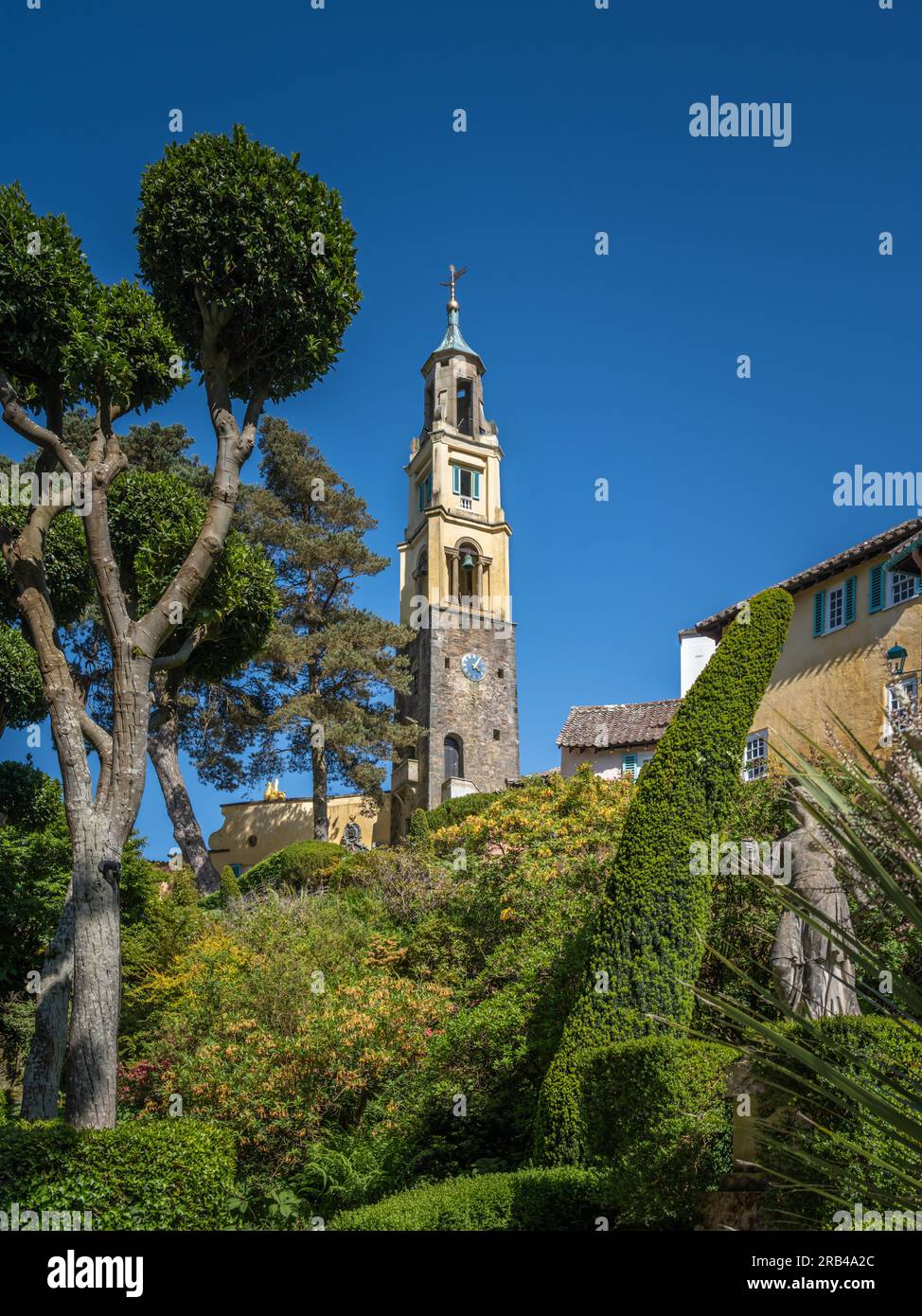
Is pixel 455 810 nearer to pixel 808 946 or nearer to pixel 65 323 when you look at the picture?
pixel 65 323

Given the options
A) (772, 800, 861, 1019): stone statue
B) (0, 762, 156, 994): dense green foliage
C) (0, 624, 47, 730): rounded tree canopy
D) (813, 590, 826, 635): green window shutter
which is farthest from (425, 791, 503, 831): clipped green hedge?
(772, 800, 861, 1019): stone statue

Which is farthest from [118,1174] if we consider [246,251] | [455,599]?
[455,599]

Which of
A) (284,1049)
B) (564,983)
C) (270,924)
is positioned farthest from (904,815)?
(270,924)

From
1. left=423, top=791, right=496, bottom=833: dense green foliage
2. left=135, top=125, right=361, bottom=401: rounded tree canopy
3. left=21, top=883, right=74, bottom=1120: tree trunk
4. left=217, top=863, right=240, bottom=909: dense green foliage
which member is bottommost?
left=21, top=883, right=74, bottom=1120: tree trunk

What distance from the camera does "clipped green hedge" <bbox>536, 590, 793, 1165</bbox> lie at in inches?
464

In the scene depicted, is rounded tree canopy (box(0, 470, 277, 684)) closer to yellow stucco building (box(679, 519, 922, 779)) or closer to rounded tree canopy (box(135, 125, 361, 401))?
rounded tree canopy (box(135, 125, 361, 401))

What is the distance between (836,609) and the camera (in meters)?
25.6

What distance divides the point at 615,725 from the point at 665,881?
2682 centimetres

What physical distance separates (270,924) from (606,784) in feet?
22.7

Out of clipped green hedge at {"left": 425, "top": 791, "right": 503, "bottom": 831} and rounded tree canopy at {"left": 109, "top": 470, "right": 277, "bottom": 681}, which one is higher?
rounded tree canopy at {"left": 109, "top": 470, "right": 277, "bottom": 681}

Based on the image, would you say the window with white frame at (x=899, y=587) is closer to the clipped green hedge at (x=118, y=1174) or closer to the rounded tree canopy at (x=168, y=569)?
the rounded tree canopy at (x=168, y=569)

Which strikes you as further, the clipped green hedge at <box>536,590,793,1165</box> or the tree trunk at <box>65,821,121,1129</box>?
the clipped green hedge at <box>536,590,793,1165</box>

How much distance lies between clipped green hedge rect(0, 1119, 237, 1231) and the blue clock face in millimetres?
38419
